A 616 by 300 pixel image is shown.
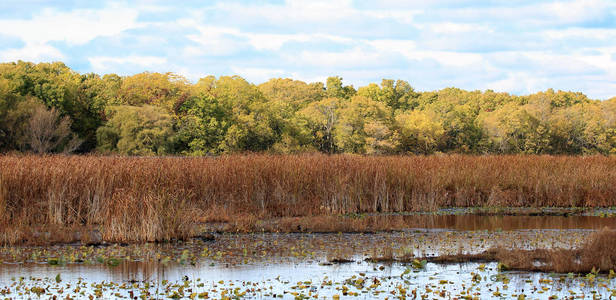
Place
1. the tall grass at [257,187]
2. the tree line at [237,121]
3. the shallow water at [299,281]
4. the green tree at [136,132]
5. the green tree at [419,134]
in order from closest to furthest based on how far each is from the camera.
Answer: the shallow water at [299,281], the tall grass at [257,187], the tree line at [237,121], the green tree at [136,132], the green tree at [419,134]

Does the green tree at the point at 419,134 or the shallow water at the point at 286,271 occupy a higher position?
the green tree at the point at 419,134

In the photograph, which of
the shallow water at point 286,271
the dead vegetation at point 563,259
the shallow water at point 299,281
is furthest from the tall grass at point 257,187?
the dead vegetation at point 563,259

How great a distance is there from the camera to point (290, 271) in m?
11.4

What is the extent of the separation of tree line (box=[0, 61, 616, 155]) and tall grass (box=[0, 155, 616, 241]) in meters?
25.7

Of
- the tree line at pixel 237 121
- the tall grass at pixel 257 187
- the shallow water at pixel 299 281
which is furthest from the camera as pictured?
the tree line at pixel 237 121

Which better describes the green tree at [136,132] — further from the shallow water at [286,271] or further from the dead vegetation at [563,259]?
the dead vegetation at [563,259]

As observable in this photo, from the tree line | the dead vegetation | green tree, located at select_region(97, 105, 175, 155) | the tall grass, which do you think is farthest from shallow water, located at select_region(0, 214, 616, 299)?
green tree, located at select_region(97, 105, 175, 155)

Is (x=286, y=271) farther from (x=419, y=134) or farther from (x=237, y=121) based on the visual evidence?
(x=419, y=134)

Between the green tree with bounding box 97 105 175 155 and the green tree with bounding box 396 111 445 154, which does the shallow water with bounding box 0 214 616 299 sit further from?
the green tree with bounding box 396 111 445 154

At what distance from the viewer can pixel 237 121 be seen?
57.5m

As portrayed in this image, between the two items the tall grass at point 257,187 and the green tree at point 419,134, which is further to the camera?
the green tree at point 419,134

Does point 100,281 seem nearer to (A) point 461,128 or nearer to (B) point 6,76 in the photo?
(B) point 6,76

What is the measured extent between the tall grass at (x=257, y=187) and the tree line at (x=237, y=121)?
25.7 metres

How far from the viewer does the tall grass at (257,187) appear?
1522 cm
